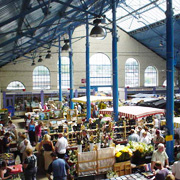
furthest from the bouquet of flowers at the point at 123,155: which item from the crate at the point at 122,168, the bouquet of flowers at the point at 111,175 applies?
the bouquet of flowers at the point at 111,175

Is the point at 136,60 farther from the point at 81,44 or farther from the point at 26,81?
the point at 26,81

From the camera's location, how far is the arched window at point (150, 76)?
3139cm

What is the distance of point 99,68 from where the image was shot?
3034 centimetres

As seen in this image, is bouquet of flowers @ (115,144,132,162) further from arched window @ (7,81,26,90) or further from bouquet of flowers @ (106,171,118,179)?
arched window @ (7,81,26,90)

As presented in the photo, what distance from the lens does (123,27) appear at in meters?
29.2

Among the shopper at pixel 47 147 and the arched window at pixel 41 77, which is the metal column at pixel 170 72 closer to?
the shopper at pixel 47 147

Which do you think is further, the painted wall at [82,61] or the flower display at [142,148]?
the painted wall at [82,61]

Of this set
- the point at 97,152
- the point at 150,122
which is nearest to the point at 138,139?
the point at 97,152

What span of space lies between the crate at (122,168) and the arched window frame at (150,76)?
2520cm

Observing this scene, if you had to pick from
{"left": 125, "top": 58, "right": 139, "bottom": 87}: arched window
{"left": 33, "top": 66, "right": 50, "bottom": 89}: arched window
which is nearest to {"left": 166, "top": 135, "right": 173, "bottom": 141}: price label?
{"left": 33, "top": 66, "right": 50, "bottom": 89}: arched window

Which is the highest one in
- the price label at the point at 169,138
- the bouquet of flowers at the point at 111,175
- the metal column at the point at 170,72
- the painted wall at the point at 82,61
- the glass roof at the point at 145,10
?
the glass roof at the point at 145,10

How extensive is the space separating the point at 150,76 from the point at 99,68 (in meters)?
6.92

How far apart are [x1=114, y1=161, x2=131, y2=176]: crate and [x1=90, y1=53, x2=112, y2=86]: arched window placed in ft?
77.2

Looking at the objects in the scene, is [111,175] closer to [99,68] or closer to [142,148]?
[142,148]
